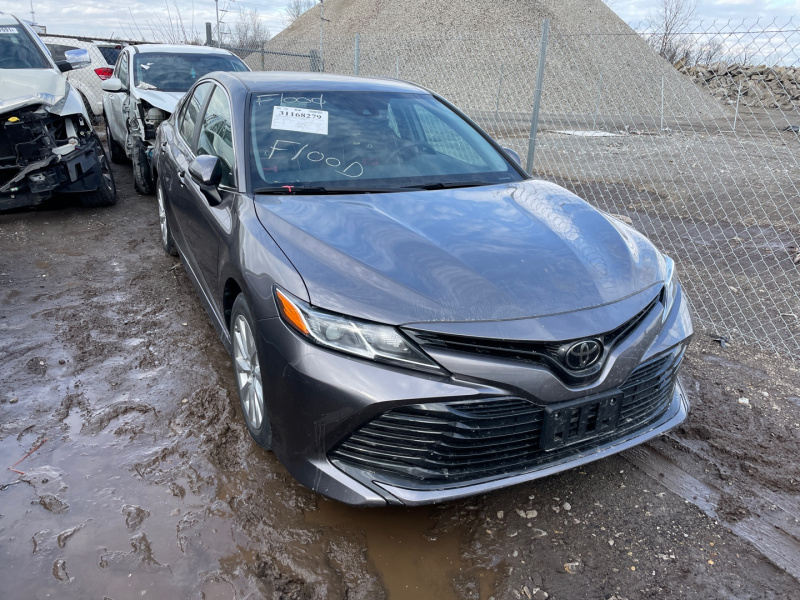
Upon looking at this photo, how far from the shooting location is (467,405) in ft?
6.67

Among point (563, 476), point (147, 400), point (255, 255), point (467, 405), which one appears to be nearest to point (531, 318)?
point (467, 405)

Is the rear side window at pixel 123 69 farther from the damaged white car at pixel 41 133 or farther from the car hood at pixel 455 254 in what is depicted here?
the car hood at pixel 455 254

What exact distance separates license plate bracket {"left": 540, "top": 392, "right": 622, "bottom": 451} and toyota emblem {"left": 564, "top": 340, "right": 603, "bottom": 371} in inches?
5.1

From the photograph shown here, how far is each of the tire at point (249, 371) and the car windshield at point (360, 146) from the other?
2.17ft

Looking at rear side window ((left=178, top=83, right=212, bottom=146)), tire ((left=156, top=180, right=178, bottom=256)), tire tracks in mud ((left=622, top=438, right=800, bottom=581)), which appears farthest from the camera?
tire ((left=156, top=180, right=178, bottom=256))

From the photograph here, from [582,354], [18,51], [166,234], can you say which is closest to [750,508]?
[582,354]

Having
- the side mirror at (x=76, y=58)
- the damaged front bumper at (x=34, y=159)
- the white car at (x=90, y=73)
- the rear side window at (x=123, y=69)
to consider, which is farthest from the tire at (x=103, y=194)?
the white car at (x=90, y=73)

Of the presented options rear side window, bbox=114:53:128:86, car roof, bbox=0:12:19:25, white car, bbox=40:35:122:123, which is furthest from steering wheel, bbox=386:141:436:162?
white car, bbox=40:35:122:123

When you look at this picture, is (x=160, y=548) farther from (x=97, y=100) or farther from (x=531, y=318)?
(x=97, y=100)

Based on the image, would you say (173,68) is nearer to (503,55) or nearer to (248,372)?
(248,372)

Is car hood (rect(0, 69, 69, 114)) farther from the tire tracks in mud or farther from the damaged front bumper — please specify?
the tire tracks in mud

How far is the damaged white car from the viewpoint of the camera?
5.51m

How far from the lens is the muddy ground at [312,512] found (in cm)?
215

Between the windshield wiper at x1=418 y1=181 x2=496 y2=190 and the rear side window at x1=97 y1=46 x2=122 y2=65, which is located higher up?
the windshield wiper at x1=418 y1=181 x2=496 y2=190
